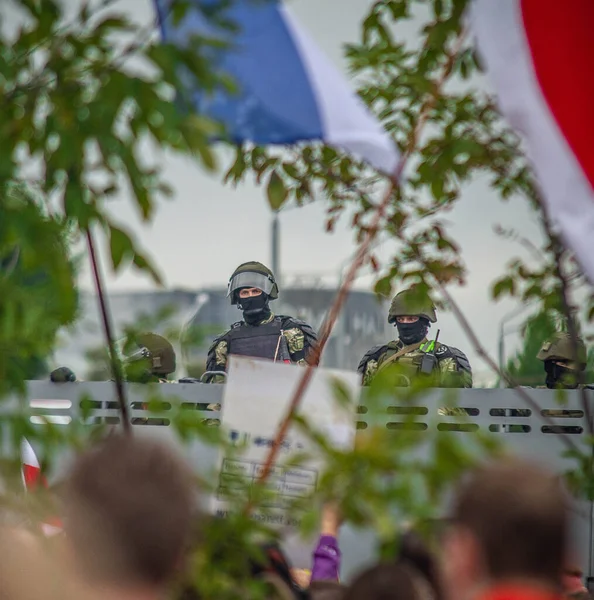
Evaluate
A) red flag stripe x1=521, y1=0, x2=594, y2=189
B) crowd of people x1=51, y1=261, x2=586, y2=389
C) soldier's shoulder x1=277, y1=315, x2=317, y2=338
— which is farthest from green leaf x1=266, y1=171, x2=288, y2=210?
soldier's shoulder x1=277, y1=315, x2=317, y2=338

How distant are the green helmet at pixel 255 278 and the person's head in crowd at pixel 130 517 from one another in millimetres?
6548

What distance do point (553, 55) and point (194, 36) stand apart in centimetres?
127

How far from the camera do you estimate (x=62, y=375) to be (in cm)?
666

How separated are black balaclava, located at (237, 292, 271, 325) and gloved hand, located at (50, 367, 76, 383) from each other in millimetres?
2075

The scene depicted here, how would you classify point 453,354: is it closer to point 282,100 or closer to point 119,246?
point 282,100

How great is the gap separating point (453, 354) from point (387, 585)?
6.67 metres

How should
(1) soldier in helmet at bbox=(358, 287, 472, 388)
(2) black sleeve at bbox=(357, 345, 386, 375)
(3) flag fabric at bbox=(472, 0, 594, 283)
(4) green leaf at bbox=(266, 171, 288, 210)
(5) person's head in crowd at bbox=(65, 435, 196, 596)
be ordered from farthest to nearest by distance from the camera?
1. (2) black sleeve at bbox=(357, 345, 386, 375)
2. (1) soldier in helmet at bbox=(358, 287, 472, 388)
3. (4) green leaf at bbox=(266, 171, 288, 210)
4. (3) flag fabric at bbox=(472, 0, 594, 283)
5. (5) person's head in crowd at bbox=(65, 435, 196, 596)

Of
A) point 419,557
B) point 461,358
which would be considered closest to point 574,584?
point 419,557

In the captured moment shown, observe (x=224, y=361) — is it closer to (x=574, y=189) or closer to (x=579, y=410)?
(x=579, y=410)

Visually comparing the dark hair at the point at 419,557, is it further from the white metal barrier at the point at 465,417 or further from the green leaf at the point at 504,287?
the white metal barrier at the point at 465,417

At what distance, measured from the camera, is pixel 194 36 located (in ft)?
7.86

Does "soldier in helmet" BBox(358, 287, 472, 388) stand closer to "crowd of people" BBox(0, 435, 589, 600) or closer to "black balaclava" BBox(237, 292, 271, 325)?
"black balaclava" BBox(237, 292, 271, 325)

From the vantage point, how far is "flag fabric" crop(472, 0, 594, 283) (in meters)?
3.10

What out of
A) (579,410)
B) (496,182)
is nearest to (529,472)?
(496,182)
